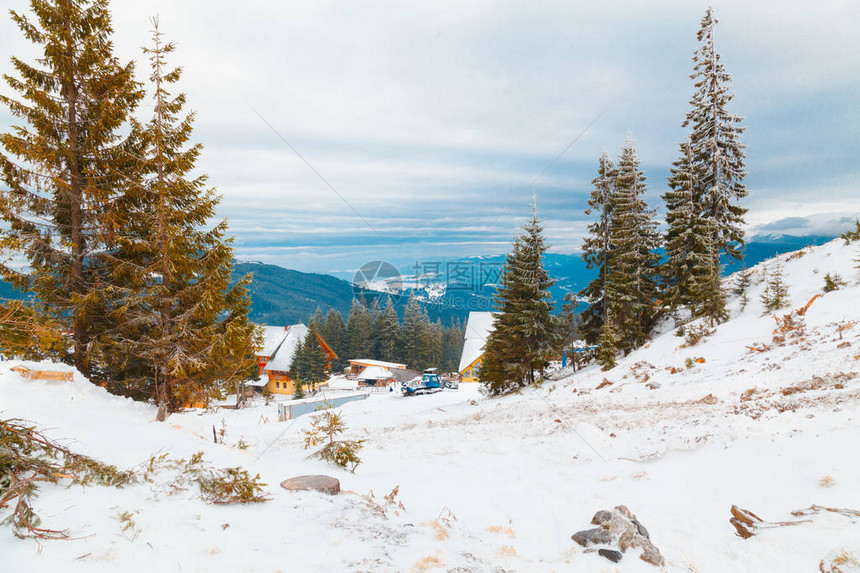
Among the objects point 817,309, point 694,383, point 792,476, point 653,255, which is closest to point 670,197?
point 653,255

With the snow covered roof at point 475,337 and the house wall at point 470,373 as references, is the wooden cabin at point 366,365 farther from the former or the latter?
the snow covered roof at point 475,337

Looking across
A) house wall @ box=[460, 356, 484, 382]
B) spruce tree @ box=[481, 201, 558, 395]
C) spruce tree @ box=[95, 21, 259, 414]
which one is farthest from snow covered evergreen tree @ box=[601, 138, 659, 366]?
house wall @ box=[460, 356, 484, 382]

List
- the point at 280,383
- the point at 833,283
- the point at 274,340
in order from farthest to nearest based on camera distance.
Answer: the point at 274,340 → the point at 280,383 → the point at 833,283

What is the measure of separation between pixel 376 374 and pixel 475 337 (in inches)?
631

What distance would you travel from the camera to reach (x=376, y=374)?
48438 mm

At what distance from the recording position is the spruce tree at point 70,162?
9992mm

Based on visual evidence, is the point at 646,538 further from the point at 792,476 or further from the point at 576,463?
the point at 576,463

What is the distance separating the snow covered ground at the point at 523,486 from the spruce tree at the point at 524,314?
10103 mm

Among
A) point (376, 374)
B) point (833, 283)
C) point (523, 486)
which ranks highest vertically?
point (833, 283)

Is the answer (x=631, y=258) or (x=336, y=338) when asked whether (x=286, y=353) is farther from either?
(x=631, y=258)

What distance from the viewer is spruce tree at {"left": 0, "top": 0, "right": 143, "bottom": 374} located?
9.99 metres

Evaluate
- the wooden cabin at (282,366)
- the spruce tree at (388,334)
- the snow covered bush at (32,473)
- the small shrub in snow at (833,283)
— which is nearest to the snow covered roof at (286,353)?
the wooden cabin at (282,366)

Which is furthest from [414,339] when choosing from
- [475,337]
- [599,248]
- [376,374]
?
[599,248]

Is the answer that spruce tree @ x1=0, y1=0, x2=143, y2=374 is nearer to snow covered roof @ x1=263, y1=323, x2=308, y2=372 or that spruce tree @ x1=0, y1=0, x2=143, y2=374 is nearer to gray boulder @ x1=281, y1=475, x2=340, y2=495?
gray boulder @ x1=281, y1=475, x2=340, y2=495
